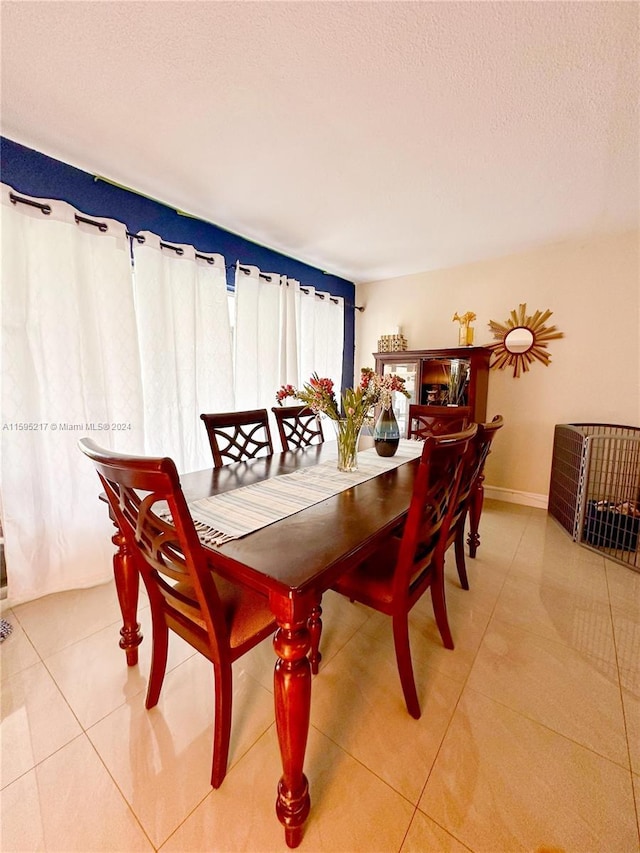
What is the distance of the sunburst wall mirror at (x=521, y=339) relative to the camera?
117 inches

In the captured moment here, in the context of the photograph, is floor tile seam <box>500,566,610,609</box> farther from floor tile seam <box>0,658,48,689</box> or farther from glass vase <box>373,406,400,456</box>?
floor tile seam <box>0,658,48,689</box>

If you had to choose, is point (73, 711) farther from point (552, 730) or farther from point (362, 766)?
point (552, 730)

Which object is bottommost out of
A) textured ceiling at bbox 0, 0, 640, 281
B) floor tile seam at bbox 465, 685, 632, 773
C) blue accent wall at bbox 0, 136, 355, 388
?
floor tile seam at bbox 465, 685, 632, 773

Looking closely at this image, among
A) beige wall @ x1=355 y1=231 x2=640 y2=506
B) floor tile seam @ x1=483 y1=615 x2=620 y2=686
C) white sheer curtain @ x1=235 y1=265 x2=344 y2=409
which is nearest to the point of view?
floor tile seam @ x1=483 y1=615 x2=620 y2=686

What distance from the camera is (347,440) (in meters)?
1.68

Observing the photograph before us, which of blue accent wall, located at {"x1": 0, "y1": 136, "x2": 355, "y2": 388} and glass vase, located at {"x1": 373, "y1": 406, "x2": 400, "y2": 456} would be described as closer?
blue accent wall, located at {"x1": 0, "y1": 136, "x2": 355, "y2": 388}

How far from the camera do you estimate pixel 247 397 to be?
285 centimetres

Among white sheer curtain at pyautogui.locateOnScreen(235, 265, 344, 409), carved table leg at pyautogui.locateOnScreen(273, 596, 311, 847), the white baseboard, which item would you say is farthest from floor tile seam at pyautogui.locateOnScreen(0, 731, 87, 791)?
the white baseboard

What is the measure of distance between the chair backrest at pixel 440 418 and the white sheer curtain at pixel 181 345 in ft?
4.85

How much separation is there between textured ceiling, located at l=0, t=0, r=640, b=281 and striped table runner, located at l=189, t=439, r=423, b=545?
1625mm

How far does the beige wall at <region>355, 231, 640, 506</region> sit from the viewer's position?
105 inches

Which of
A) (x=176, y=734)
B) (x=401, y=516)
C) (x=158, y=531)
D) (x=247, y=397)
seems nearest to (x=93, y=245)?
(x=247, y=397)

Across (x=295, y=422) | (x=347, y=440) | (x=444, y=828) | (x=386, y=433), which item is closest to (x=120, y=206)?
(x=295, y=422)

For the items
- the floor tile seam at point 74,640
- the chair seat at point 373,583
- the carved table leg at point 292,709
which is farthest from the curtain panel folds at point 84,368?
the carved table leg at point 292,709
